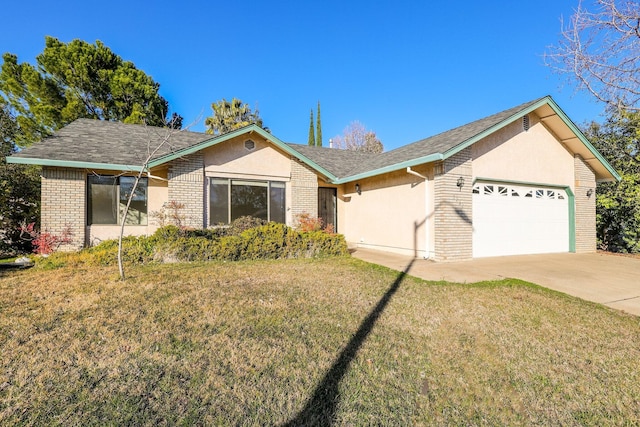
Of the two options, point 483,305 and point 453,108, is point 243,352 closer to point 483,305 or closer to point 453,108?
point 483,305

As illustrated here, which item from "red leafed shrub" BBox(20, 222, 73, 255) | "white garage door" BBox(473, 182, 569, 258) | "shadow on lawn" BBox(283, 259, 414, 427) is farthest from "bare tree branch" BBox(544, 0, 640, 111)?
"red leafed shrub" BBox(20, 222, 73, 255)

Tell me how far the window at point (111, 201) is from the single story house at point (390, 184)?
1.2 inches

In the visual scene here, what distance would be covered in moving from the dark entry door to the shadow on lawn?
31.8 feet

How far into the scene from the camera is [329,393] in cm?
255

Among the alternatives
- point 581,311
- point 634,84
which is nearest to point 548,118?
point 634,84

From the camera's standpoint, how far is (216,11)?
40.3 ft

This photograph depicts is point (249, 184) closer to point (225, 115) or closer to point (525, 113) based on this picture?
point (525, 113)

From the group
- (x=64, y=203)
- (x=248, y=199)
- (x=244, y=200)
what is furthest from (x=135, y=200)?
(x=248, y=199)

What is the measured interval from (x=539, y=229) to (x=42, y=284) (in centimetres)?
1406

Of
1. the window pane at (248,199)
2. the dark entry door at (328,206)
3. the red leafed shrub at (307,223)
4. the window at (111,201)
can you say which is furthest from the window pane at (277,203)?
the window at (111,201)

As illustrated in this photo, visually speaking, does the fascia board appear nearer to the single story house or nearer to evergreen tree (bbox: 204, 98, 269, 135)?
the single story house

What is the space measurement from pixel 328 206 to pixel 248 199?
Result: 4.07m

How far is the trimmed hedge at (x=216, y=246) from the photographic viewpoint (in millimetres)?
7676

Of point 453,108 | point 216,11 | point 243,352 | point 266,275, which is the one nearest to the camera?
point 243,352
